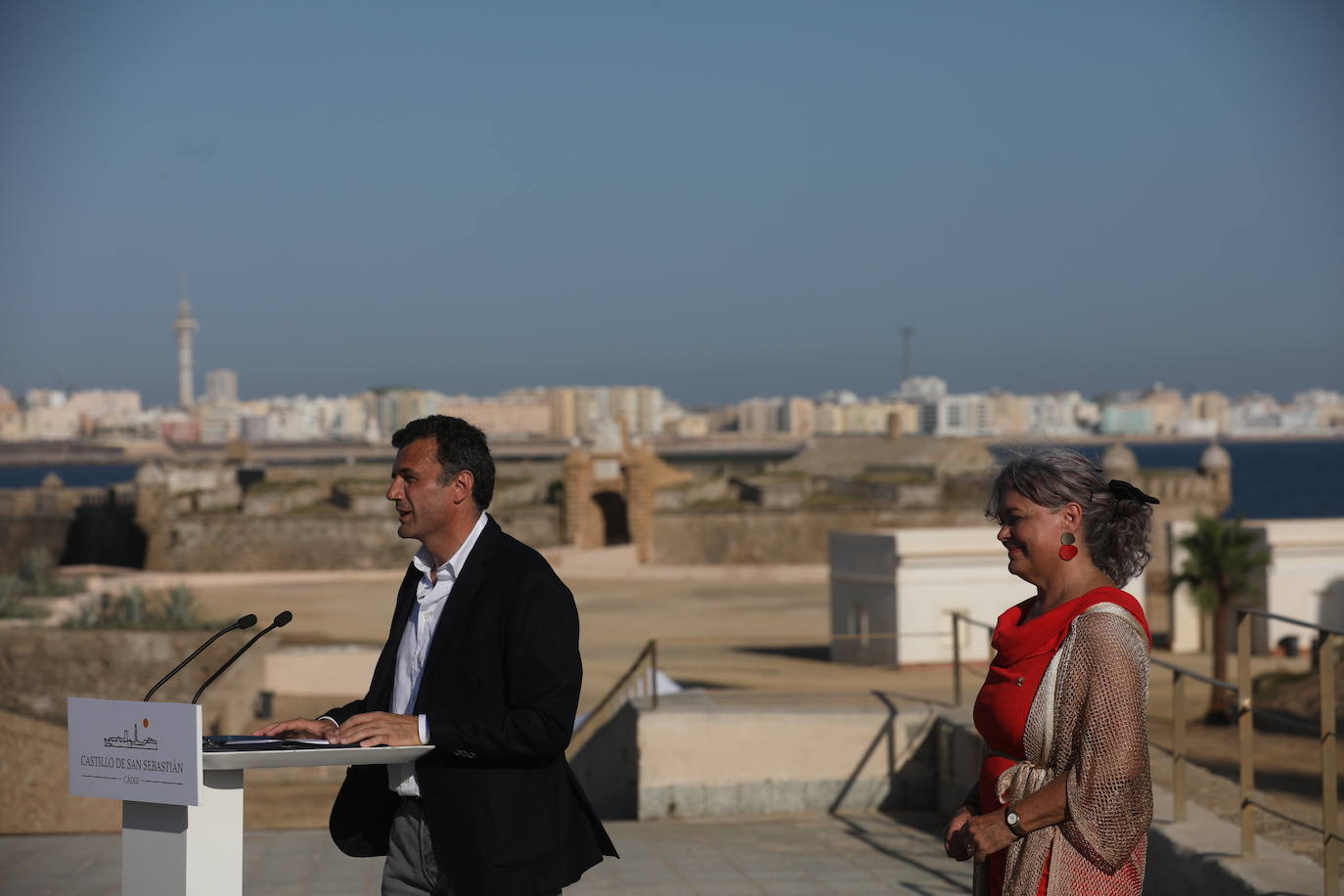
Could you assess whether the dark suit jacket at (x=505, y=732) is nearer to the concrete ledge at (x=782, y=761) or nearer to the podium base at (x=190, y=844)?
the podium base at (x=190, y=844)

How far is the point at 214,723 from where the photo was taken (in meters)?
13.1

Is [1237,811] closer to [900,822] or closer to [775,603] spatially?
[900,822]

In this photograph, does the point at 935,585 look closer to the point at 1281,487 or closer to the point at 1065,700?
the point at 1065,700

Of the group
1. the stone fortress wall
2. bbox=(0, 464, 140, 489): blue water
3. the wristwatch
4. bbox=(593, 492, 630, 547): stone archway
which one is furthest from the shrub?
bbox=(0, 464, 140, 489): blue water

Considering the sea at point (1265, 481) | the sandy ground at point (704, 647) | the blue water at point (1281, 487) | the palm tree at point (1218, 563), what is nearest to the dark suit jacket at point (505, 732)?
the sandy ground at point (704, 647)

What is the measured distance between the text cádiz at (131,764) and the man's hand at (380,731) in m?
0.27

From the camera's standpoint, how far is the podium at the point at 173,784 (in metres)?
2.52

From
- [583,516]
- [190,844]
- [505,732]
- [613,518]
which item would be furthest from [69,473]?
[505,732]

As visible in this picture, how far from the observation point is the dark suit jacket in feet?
8.74

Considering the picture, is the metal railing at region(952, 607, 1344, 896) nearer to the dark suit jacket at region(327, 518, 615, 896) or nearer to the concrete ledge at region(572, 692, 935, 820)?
the dark suit jacket at region(327, 518, 615, 896)

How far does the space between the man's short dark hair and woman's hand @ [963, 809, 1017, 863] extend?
111 centimetres

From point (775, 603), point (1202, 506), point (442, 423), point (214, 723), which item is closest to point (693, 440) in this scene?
point (1202, 506)

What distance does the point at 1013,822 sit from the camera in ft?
8.06

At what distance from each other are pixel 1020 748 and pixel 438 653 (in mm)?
1092
